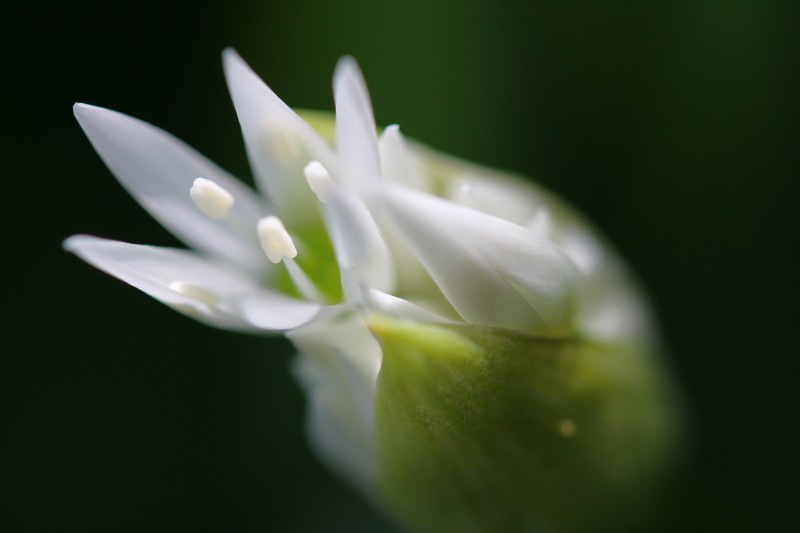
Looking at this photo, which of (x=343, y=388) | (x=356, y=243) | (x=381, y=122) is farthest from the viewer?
(x=381, y=122)

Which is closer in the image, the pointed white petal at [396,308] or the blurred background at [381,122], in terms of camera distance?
the pointed white petal at [396,308]

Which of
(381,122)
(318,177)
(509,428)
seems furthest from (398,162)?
(381,122)

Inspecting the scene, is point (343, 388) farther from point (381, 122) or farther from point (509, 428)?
point (381, 122)

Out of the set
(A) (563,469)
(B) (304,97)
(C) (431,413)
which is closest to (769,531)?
(A) (563,469)

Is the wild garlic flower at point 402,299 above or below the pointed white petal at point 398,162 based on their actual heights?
below

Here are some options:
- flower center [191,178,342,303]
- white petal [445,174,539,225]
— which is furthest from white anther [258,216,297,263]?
white petal [445,174,539,225]

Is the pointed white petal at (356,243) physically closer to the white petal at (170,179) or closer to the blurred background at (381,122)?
the white petal at (170,179)

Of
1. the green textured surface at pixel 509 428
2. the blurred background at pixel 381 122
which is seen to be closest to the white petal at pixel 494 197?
the green textured surface at pixel 509 428
